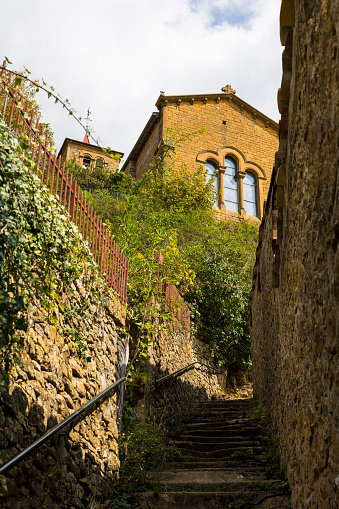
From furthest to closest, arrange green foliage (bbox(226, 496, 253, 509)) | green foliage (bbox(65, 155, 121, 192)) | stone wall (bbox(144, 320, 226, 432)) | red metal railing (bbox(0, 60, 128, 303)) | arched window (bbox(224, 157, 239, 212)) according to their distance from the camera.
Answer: green foliage (bbox(65, 155, 121, 192)) < arched window (bbox(224, 157, 239, 212)) < stone wall (bbox(144, 320, 226, 432)) < green foliage (bbox(226, 496, 253, 509)) < red metal railing (bbox(0, 60, 128, 303))

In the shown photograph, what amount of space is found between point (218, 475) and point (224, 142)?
1655 cm

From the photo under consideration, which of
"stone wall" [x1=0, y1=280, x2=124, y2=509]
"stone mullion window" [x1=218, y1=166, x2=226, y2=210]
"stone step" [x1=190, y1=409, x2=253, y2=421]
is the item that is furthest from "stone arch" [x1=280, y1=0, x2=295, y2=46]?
"stone mullion window" [x1=218, y1=166, x2=226, y2=210]

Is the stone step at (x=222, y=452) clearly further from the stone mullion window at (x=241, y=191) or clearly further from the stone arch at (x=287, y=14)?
the stone mullion window at (x=241, y=191)

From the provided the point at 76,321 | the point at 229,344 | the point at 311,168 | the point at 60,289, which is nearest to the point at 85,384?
the point at 76,321

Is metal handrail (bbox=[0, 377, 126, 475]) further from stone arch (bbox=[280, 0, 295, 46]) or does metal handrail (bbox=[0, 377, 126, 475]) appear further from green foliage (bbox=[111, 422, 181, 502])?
stone arch (bbox=[280, 0, 295, 46])

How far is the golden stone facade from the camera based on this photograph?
744 inches

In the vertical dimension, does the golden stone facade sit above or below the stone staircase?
above

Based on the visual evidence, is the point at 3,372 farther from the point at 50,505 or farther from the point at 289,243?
the point at 289,243

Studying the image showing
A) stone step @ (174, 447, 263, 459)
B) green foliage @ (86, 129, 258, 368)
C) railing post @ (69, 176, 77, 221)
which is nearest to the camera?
railing post @ (69, 176, 77, 221)

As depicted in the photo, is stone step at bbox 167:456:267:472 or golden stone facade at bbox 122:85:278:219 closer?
stone step at bbox 167:456:267:472

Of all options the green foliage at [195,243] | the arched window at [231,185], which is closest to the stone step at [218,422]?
the green foliage at [195,243]

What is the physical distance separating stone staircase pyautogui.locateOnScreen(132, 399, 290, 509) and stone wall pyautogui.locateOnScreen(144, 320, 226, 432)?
1.51 ft

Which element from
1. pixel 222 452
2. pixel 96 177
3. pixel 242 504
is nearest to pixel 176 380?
pixel 222 452

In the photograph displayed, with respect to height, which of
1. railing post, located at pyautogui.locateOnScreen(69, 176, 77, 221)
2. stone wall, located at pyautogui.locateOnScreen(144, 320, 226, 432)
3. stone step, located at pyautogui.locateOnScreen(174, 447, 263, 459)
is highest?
railing post, located at pyautogui.locateOnScreen(69, 176, 77, 221)
